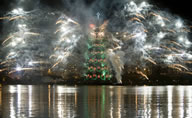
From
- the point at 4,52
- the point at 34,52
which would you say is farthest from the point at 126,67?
the point at 4,52

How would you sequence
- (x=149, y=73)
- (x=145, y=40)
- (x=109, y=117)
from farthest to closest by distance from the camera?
(x=149, y=73), (x=145, y=40), (x=109, y=117)

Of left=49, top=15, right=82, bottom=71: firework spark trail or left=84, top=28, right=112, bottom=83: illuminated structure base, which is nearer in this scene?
left=49, top=15, right=82, bottom=71: firework spark trail

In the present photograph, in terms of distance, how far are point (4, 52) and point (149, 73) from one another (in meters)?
47.0

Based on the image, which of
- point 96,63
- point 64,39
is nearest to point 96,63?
point 96,63

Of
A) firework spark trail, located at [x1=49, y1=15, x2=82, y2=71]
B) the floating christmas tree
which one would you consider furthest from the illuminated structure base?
firework spark trail, located at [x1=49, y1=15, x2=82, y2=71]

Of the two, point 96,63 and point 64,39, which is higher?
point 64,39

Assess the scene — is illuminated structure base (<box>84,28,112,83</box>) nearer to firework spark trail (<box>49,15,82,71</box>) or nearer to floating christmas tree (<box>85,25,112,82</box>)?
floating christmas tree (<box>85,25,112,82</box>)

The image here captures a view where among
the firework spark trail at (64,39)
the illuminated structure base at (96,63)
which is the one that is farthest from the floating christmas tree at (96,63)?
the firework spark trail at (64,39)

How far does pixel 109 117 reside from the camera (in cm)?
2361

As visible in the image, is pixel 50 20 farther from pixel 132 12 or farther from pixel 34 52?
pixel 132 12

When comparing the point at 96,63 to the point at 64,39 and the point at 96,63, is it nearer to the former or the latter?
the point at 96,63

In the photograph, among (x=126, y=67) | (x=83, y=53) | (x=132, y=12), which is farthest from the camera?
(x=83, y=53)

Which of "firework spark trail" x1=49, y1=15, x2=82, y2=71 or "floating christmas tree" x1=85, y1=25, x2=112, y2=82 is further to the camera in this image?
"floating christmas tree" x1=85, y1=25, x2=112, y2=82

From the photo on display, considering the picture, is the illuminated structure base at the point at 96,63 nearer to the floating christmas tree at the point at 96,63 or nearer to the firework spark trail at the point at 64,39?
the floating christmas tree at the point at 96,63
